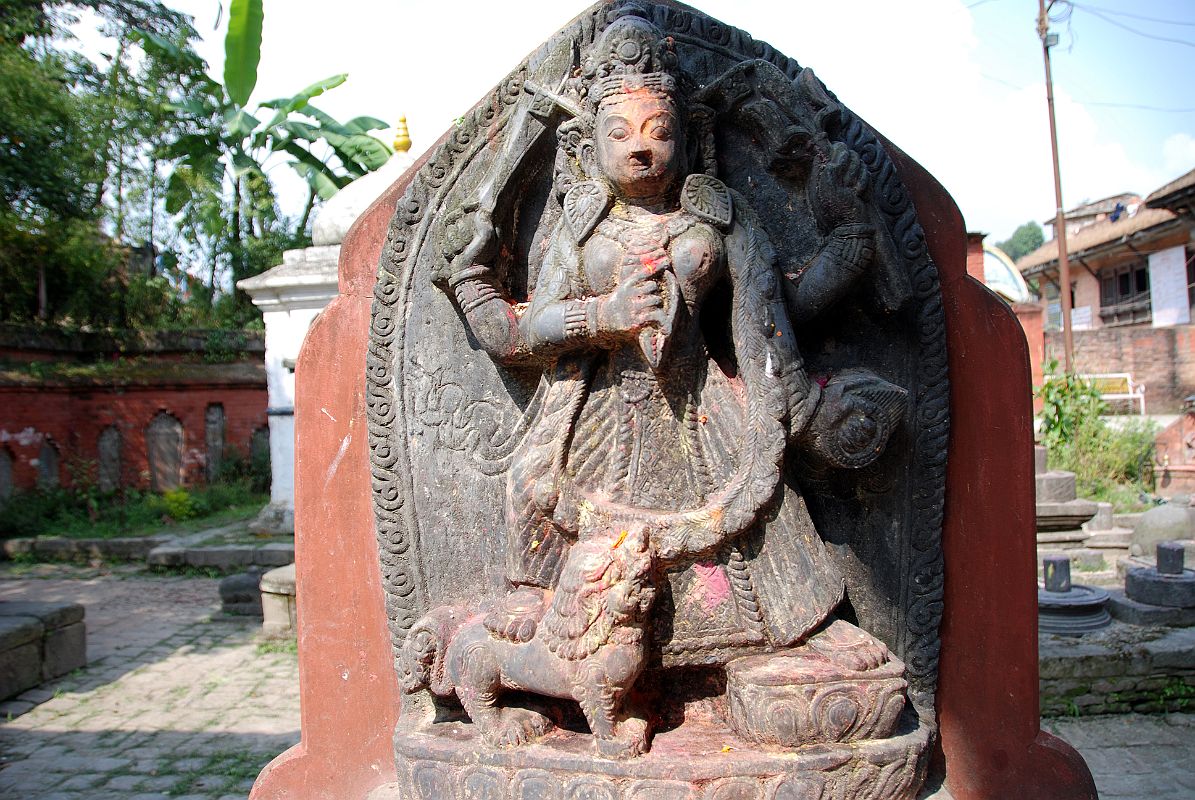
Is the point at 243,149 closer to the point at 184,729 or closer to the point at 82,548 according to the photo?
the point at 82,548

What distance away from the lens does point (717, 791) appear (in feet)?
5.84

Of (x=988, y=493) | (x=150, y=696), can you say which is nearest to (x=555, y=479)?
(x=988, y=493)

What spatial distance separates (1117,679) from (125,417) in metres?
12.0

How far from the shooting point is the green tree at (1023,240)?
247 ft

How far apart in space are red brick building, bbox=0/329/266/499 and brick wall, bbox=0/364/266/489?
0.04 feet

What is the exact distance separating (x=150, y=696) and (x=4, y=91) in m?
12.4

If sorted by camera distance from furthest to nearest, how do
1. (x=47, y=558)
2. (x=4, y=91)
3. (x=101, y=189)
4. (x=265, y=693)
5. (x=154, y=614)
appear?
(x=101, y=189) → (x=4, y=91) → (x=47, y=558) → (x=154, y=614) → (x=265, y=693)

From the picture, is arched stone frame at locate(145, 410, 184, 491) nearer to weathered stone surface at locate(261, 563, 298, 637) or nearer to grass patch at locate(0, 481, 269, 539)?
grass patch at locate(0, 481, 269, 539)

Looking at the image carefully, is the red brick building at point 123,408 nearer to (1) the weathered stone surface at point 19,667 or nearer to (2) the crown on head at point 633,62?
(1) the weathered stone surface at point 19,667

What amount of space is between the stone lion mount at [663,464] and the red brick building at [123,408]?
1082 centimetres

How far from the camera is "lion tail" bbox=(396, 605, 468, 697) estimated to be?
84.0 inches

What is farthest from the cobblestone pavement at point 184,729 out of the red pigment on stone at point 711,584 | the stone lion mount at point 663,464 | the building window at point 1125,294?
the building window at point 1125,294

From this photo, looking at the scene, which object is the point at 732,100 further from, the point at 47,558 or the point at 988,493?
the point at 47,558

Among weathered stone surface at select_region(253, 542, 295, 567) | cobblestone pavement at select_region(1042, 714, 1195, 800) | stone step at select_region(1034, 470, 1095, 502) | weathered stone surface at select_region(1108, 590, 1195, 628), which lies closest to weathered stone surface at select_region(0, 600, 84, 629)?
weathered stone surface at select_region(253, 542, 295, 567)
